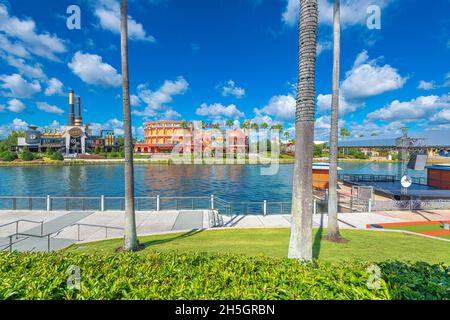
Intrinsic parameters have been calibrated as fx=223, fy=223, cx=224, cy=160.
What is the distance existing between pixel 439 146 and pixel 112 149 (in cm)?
11213

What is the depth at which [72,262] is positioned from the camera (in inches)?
143

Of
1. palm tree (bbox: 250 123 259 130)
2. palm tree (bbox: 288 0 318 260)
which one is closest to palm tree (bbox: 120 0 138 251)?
palm tree (bbox: 288 0 318 260)

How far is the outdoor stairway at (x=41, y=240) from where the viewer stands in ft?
26.0

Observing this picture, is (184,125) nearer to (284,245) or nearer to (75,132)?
(75,132)

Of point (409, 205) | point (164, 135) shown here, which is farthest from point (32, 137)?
point (409, 205)

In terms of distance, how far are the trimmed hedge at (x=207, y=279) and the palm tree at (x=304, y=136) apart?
1.31 meters

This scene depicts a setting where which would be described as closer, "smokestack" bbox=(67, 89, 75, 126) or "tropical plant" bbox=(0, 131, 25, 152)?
"tropical plant" bbox=(0, 131, 25, 152)

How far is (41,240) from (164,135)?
314 feet

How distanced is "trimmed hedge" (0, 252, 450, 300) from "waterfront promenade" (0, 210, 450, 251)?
630 centimetres

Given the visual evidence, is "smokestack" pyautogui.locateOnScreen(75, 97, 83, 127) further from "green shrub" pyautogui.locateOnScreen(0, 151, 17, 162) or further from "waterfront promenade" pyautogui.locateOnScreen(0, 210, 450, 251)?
"waterfront promenade" pyautogui.locateOnScreen(0, 210, 450, 251)

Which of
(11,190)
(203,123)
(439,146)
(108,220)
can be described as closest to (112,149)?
(203,123)

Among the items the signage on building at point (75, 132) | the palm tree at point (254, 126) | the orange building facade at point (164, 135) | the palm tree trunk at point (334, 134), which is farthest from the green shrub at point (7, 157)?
the palm tree trunk at point (334, 134)

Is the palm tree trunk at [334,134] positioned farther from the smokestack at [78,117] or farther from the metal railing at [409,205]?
the smokestack at [78,117]

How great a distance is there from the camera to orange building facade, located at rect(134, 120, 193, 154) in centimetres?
9762
